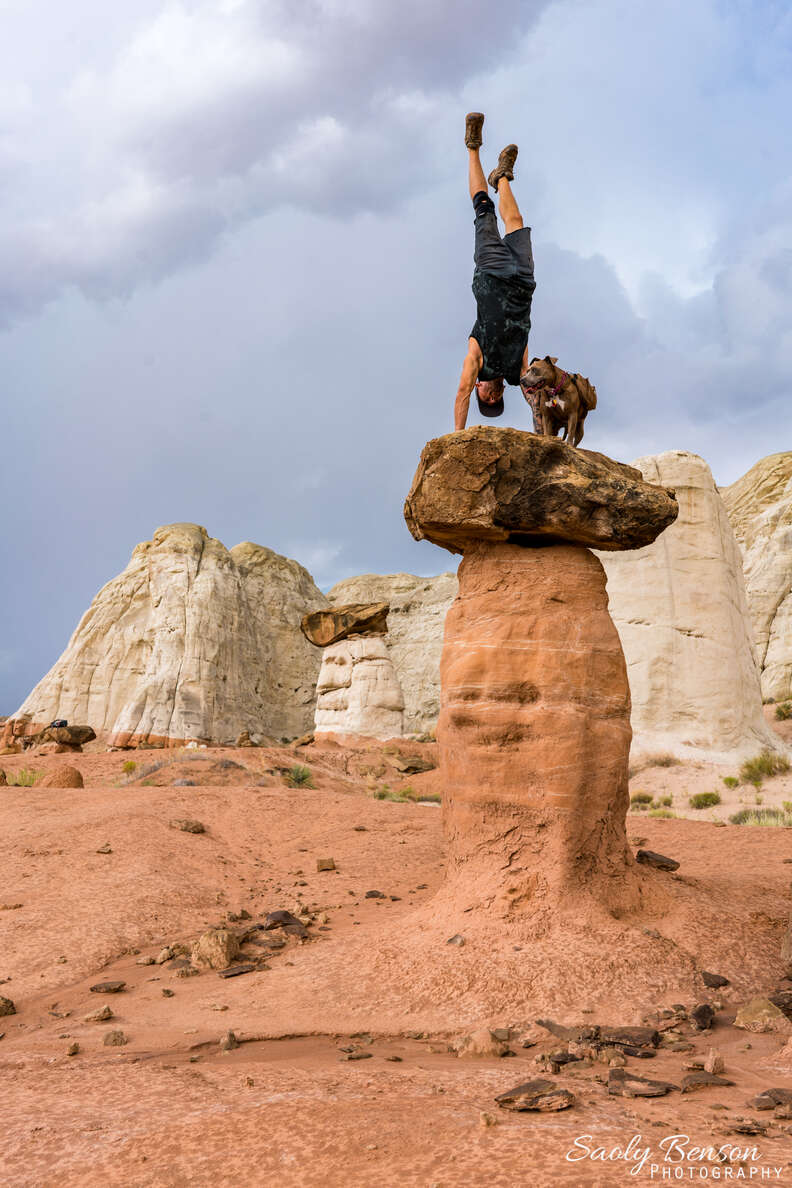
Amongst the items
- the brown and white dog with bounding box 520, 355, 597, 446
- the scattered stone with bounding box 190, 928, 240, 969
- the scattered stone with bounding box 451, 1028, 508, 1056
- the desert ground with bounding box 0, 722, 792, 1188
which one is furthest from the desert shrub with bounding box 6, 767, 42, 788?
the scattered stone with bounding box 451, 1028, 508, 1056

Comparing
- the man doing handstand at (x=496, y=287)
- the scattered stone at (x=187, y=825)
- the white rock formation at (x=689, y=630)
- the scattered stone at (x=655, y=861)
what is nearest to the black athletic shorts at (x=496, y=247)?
the man doing handstand at (x=496, y=287)

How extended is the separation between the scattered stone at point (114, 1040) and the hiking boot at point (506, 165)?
22.0ft

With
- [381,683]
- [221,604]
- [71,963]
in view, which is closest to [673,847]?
[71,963]

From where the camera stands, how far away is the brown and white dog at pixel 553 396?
21.9ft

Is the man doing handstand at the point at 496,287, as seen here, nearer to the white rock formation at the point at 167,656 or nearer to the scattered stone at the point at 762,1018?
the scattered stone at the point at 762,1018

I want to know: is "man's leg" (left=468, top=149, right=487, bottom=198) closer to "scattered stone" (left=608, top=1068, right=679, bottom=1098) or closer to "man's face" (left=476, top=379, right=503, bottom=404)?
"man's face" (left=476, top=379, right=503, bottom=404)

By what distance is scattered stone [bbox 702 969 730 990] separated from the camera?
490 centimetres

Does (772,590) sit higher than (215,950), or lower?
higher

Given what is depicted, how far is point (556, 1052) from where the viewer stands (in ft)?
12.5

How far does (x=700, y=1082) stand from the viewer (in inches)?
129

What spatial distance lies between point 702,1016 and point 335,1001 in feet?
6.84

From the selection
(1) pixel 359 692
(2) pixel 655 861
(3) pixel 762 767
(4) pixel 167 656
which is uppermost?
(4) pixel 167 656

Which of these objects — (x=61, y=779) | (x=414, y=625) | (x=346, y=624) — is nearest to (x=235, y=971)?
(x=61, y=779)

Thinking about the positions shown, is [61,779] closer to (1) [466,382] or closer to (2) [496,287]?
(1) [466,382]
